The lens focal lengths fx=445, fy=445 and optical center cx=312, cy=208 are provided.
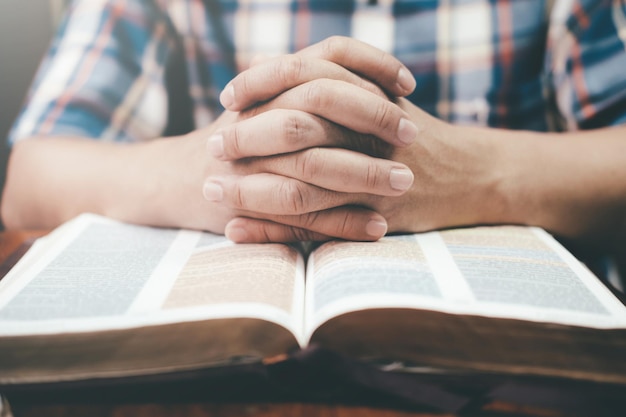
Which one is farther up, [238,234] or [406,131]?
[406,131]

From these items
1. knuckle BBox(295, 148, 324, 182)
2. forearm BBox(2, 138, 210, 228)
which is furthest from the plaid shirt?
knuckle BBox(295, 148, 324, 182)

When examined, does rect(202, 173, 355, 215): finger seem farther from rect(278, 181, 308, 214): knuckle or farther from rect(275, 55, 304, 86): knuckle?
rect(275, 55, 304, 86): knuckle

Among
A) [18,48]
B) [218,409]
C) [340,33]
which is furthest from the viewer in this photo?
[18,48]

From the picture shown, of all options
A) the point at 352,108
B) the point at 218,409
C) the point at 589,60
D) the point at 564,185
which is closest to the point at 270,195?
the point at 352,108

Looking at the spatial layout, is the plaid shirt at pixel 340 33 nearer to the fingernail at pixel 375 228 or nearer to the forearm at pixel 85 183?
the forearm at pixel 85 183

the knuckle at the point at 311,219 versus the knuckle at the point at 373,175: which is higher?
the knuckle at the point at 373,175

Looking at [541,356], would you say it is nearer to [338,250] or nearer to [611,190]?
[338,250]

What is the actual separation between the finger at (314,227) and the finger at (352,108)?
9cm

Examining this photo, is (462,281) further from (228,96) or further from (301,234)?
(228,96)

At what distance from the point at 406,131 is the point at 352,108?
0.22 feet

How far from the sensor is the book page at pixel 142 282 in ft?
1.11

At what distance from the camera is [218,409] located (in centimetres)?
31

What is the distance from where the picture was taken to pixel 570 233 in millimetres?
576

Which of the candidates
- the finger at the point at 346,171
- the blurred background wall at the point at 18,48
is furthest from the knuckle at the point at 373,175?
the blurred background wall at the point at 18,48
